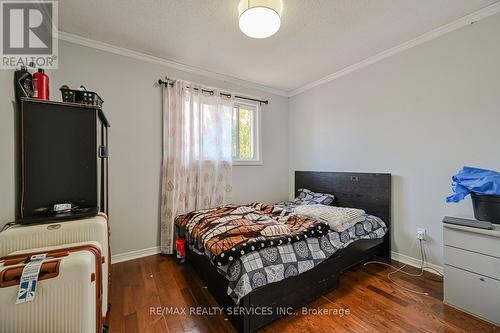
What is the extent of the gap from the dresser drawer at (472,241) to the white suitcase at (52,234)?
2619 millimetres

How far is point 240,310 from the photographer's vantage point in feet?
4.62

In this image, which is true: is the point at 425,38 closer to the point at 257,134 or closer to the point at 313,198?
the point at 313,198

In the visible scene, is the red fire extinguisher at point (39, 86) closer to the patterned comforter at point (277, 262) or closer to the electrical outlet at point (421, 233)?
the patterned comforter at point (277, 262)

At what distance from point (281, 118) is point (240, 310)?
332 centimetres

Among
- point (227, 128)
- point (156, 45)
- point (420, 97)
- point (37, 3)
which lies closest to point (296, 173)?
point (227, 128)

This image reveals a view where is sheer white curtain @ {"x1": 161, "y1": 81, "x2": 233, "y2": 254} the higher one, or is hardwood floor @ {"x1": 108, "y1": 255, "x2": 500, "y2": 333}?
sheer white curtain @ {"x1": 161, "y1": 81, "x2": 233, "y2": 254}

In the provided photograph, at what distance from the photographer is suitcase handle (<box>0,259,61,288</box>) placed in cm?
84

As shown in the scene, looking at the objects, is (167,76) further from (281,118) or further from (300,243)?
(300,243)

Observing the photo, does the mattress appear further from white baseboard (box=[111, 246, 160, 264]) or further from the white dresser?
white baseboard (box=[111, 246, 160, 264])

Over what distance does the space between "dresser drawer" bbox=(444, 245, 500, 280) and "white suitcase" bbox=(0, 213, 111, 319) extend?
2622mm

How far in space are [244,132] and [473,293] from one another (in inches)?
123

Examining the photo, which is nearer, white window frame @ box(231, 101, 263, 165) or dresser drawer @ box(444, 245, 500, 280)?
dresser drawer @ box(444, 245, 500, 280)

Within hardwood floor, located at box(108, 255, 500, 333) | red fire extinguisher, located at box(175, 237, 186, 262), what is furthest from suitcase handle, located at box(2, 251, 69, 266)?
red fire extinguisher, located at box(175, 237, 186, 262)

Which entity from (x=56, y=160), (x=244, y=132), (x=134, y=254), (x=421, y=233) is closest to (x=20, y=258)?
(x=56, y=160)
